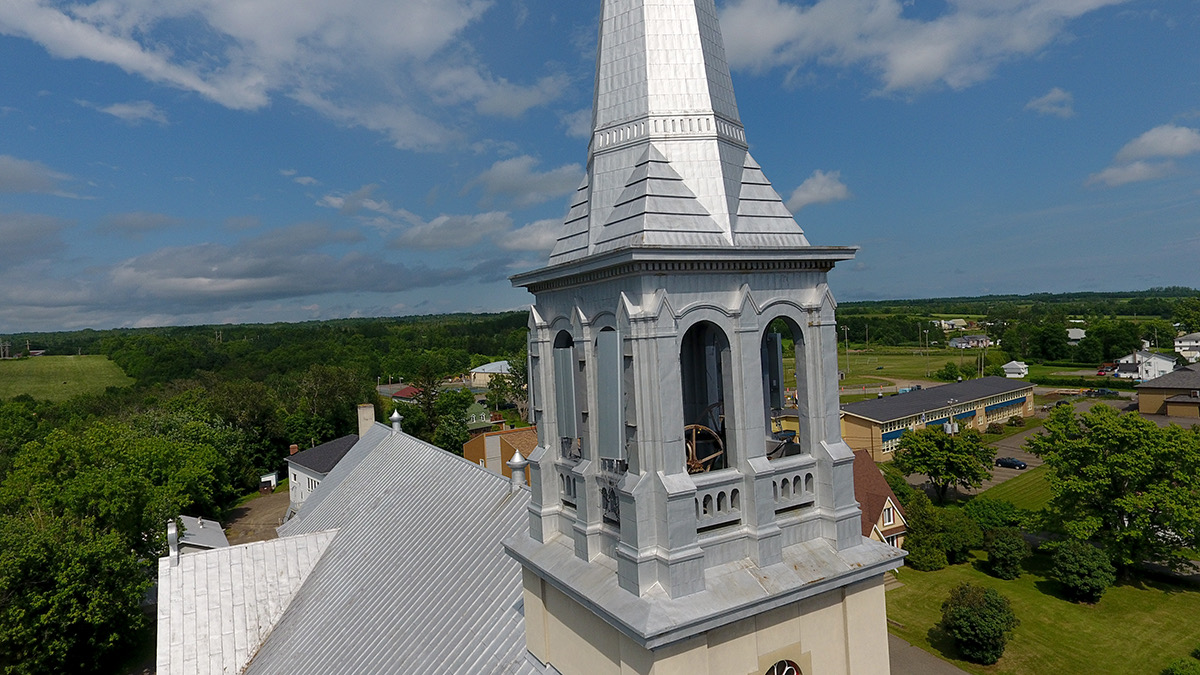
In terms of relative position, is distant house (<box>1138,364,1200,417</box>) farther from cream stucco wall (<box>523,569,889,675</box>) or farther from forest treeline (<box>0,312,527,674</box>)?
cream stucco wall (<box>523,569,889,675</box>)

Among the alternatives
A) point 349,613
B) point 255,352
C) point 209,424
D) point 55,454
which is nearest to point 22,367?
point 255,352

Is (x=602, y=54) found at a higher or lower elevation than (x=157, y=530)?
higher

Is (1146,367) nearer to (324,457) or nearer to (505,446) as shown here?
(505,446)

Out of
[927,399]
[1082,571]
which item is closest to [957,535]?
[1082,571]

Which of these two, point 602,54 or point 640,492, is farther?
point 602,54

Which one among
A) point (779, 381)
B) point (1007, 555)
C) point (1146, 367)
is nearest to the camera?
point (779, 381)

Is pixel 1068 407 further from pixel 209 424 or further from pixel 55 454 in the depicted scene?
pixel 209 424

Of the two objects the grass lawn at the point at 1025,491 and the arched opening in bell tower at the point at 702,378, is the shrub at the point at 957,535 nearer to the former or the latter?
the grass lawn at the point at 1025,491

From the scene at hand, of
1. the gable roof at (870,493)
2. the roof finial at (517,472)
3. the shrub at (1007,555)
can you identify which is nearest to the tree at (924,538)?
the gable roof at (870,493)

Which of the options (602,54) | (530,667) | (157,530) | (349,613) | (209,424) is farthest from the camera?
(209,424)
